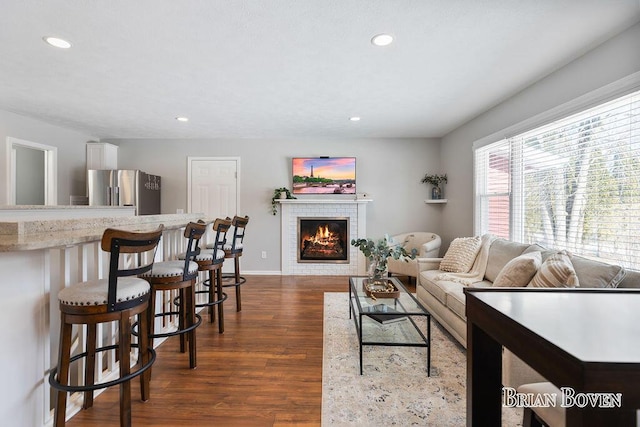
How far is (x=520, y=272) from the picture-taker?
7.14 feet

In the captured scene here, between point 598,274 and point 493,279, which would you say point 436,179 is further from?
point 598,274

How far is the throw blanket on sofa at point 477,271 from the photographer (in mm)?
2947

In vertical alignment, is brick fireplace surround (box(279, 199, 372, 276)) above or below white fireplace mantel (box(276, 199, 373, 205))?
below

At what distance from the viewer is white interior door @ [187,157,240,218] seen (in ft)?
17.0

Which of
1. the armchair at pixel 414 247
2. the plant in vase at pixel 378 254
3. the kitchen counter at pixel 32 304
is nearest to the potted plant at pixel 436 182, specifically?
the armchair at pixel 414 247

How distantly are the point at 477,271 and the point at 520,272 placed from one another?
0.94 meters

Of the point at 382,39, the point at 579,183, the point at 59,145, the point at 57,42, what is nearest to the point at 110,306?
Answer: the point at 57,42

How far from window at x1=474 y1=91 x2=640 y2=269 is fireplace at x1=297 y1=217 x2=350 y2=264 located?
8.01ft

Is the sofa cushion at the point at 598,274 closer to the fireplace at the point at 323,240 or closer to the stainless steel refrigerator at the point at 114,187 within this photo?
the fireplace at the point at 323,240

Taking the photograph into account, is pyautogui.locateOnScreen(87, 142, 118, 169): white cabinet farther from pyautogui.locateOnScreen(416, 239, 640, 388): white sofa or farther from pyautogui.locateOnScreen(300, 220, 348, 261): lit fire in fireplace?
pyautogui.locateOnScreen(416, 239, 640, 388): white sofa

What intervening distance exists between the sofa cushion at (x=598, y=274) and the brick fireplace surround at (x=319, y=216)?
328 cm

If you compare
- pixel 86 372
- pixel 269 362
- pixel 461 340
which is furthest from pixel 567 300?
pixel 86 372

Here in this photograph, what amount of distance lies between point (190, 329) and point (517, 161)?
3.55m

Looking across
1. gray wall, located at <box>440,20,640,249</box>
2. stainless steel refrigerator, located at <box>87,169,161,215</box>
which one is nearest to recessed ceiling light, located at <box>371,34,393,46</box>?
gray wall, located at <box>440,20,640,249</box>
